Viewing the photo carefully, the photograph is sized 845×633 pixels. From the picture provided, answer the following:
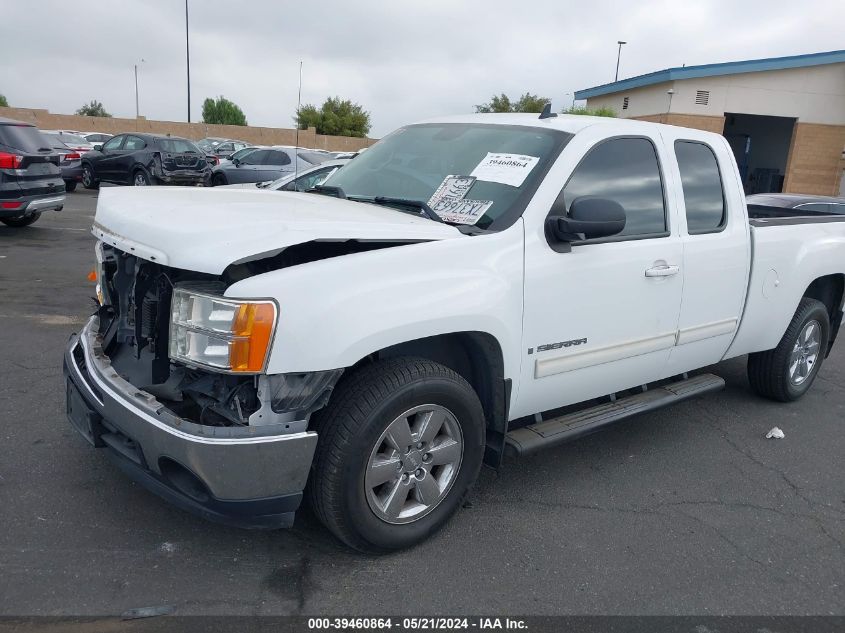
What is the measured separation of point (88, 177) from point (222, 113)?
77076mm

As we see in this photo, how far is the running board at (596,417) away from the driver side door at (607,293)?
10cm

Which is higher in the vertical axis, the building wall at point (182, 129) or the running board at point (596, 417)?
the building wall at point (182, 129)

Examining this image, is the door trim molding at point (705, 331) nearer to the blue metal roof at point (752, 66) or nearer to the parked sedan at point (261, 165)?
the parked sedan at point (261, 165)

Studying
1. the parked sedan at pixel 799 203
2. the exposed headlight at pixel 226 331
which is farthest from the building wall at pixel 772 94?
the exposed headlight at pixel 226 331

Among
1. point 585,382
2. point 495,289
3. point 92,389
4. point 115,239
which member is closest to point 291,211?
point 115,239

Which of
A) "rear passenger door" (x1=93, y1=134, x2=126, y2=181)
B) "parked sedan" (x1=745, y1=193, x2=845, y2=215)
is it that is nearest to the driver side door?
"parked sedan" (x1=745, y1=193, x2=845, y2=215)

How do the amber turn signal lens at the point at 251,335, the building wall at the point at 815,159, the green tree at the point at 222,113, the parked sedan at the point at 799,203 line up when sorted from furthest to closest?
the green tree at the point at 222,113
the building wall at the point at 815,159
the parked sedan at the point at 799,203
the amber turn signal lens at the point at 251,335

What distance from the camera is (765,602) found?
9.72 ft

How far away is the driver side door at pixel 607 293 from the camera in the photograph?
3363 mm

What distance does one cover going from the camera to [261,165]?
19.6 m

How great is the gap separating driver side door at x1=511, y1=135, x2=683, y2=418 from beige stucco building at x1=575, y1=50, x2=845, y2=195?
20.0 metres

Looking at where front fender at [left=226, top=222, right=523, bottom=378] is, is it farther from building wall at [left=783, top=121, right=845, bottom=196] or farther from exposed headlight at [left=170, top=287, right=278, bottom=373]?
building wall at [left=783, top=121, right=845, bottom=196]

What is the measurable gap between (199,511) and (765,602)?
7.69 ft

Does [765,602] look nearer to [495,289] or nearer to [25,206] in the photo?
[495,289]
